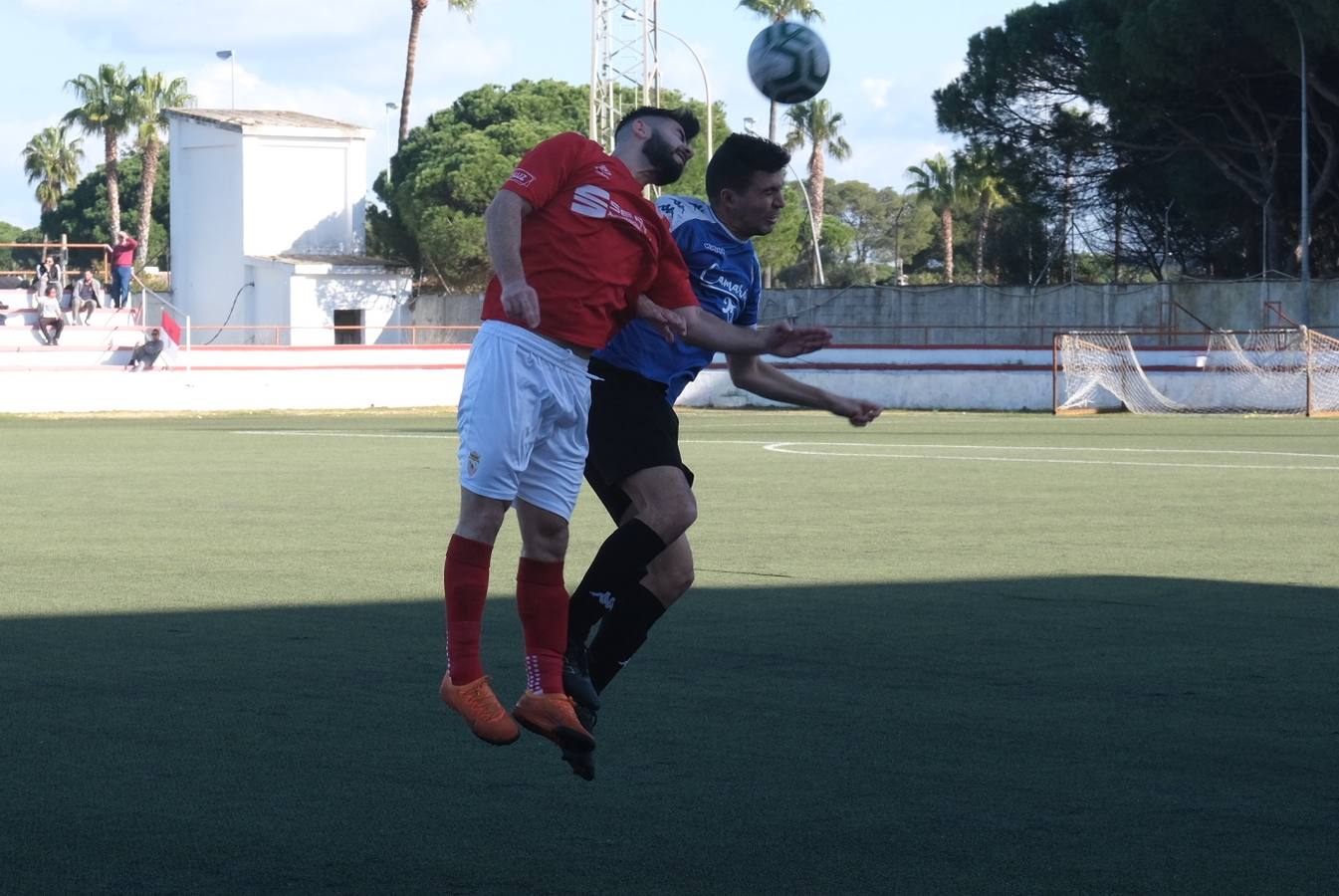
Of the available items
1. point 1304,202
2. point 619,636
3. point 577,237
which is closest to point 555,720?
point 619,636

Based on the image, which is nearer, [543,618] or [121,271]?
[543,618]

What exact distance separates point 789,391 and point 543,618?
1.48 metres

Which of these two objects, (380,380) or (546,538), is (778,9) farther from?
(546,538)

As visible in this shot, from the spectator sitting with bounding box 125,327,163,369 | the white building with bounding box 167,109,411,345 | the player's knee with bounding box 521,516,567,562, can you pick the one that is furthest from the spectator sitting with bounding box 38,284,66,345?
the player's knee with bounding box 521,516,567,562

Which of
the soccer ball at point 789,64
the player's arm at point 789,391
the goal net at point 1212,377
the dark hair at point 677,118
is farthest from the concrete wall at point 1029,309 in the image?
the dark hair at point 677,118

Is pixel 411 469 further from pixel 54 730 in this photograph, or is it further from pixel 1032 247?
pixel 1032 247

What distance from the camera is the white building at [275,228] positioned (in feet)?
207

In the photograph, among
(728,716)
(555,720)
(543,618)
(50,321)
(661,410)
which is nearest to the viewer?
(555,720)

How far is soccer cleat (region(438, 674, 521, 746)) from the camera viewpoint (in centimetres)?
565

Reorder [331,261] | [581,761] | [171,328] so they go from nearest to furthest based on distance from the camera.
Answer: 1. [581,761]
2. [171,328]
3. [331,261]

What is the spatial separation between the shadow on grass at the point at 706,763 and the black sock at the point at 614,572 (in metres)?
0.35

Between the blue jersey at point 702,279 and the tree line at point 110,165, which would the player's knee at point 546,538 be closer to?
the blue jersey at point 702,279

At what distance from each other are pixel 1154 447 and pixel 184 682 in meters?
18.8

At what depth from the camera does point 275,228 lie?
64.4 m
